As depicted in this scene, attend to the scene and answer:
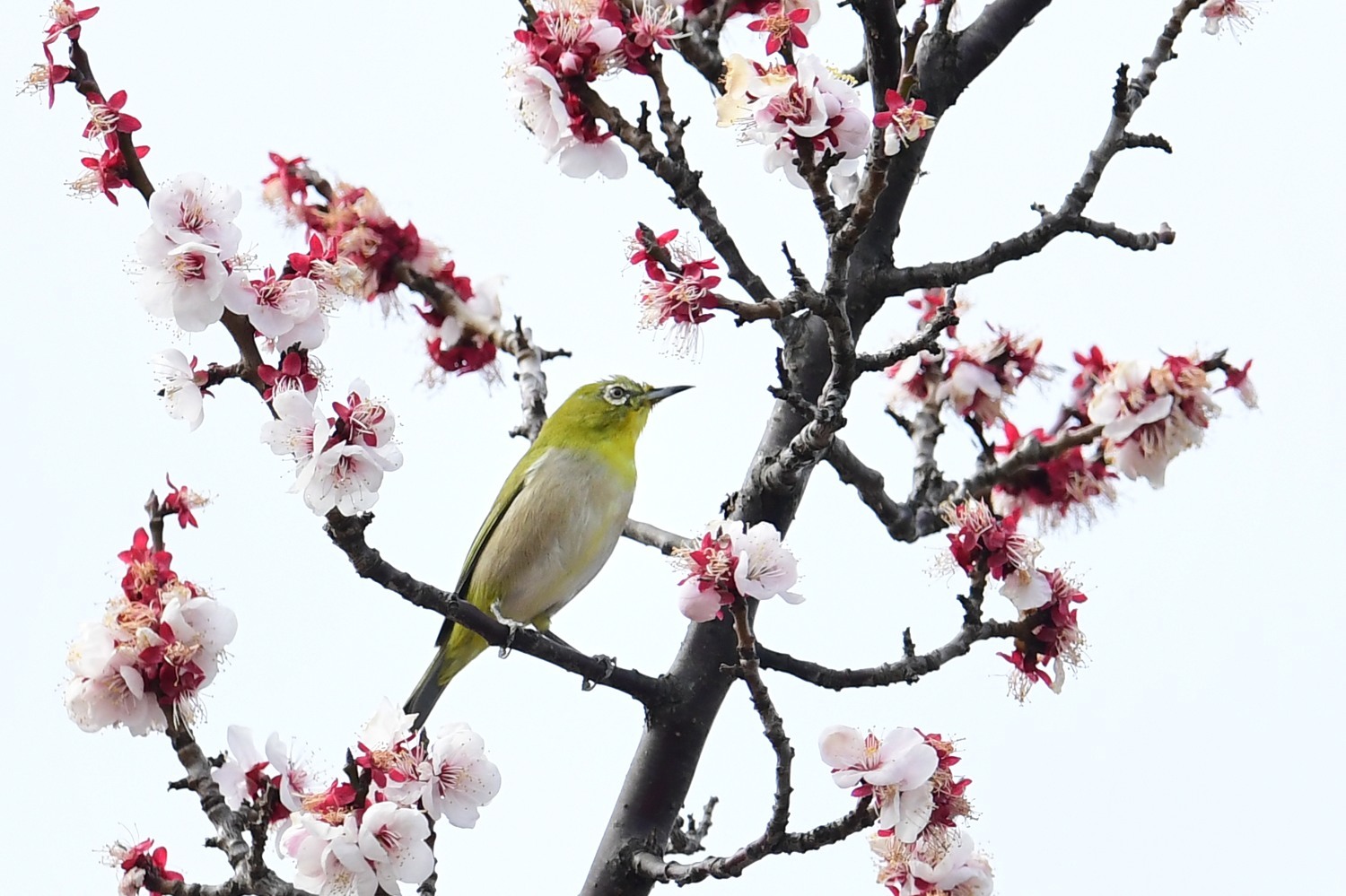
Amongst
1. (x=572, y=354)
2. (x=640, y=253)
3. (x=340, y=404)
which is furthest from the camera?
(x=572, y=354)

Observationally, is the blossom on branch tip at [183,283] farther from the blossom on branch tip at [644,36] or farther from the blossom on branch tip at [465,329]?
the blossom on branch tip at [465,329]

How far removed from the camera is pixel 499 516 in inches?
257

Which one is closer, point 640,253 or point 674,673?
point 640,253

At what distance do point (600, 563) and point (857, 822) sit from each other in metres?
2.94

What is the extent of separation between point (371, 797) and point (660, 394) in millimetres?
3728

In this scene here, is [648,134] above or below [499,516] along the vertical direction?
below

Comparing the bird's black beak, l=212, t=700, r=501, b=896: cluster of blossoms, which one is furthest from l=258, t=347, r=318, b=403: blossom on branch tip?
the bird's black beak

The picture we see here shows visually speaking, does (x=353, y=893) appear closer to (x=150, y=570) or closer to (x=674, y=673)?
(x=150, y=570)

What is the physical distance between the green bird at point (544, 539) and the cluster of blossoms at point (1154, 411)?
2.38 metres

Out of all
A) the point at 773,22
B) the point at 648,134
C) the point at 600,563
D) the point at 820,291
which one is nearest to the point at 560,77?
the point at 648,134

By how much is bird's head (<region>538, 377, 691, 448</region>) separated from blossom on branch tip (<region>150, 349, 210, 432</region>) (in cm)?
321

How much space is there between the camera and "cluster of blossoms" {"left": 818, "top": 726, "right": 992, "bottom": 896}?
333 centimetres

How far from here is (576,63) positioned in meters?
3.61

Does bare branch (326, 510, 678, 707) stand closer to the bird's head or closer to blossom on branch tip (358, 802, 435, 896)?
blossom on branch tip (358, 802, 435, 896)
